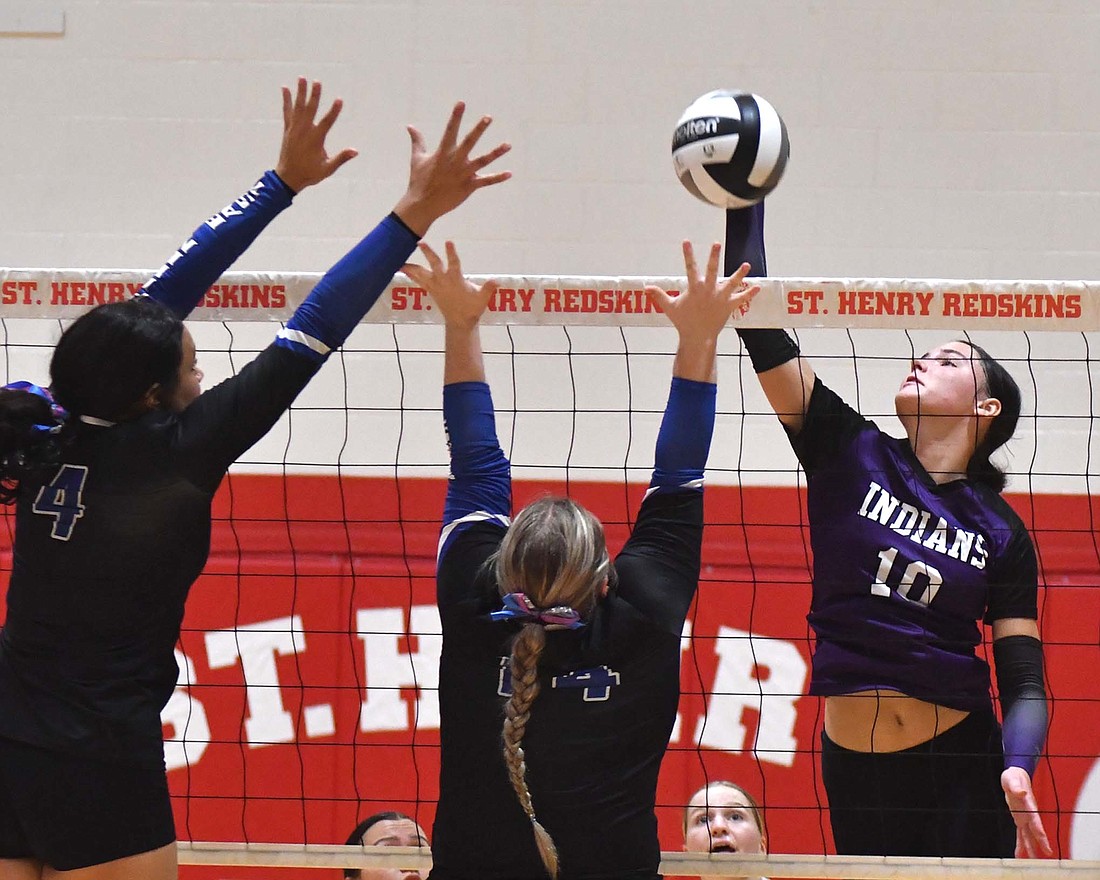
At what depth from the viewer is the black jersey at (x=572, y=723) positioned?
2.23 m

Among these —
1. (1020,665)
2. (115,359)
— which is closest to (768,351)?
(1020,665)

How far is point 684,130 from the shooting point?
3029 millimetres

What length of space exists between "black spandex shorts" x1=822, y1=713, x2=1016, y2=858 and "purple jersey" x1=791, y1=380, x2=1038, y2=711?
12 centimetres

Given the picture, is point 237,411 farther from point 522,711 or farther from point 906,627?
point 906,627

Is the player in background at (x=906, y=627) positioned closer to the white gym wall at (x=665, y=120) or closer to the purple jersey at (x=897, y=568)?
the purple jersey at (x=897, y=568)

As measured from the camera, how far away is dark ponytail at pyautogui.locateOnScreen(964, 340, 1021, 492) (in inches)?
131

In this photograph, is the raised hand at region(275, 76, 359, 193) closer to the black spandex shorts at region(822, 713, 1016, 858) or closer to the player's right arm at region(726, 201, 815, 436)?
the player's right arm at region(726, 201, 815, 436)

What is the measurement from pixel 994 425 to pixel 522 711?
1.73 m

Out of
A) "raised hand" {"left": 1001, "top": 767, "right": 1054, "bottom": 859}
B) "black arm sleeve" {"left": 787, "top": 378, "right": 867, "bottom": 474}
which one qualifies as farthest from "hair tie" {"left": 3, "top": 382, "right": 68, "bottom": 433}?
"raised hand" {"left": 1001, "top": 767, "right": 1054, "bottom": 859}

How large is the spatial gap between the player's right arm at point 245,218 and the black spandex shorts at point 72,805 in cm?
95

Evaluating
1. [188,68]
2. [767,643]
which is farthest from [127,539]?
[188,68]

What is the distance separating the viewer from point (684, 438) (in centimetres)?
246

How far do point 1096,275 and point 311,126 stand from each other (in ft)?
12.7

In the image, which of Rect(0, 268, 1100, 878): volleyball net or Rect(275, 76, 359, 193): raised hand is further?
Rect(0, 268, 1100, 878): volleyball net
